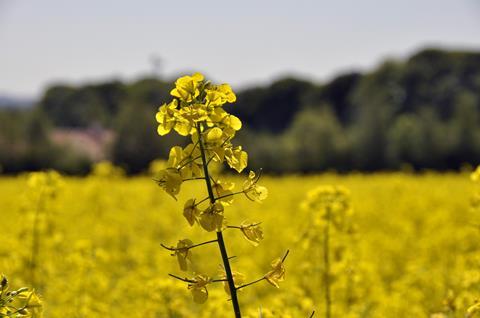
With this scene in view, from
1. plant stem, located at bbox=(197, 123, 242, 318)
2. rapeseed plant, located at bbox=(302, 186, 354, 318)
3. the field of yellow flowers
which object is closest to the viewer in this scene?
plant stem, located at bbox=(197, 123, 242, 318)

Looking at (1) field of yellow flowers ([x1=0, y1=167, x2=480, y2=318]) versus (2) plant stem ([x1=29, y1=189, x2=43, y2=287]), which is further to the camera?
(2) plant stem ([x1=29, y1=189, x2=43, y2=287])

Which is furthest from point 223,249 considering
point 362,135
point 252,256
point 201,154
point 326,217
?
point 362,135

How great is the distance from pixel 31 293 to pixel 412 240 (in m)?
8.90

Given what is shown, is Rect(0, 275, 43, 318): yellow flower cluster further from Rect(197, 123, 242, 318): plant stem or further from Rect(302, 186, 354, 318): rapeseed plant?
Rect(302, 186, 354, 318): rapeseed plant

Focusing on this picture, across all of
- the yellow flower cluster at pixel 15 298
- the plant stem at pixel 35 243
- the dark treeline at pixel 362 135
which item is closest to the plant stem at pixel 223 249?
the yellow flower cluster at pixel 15 298

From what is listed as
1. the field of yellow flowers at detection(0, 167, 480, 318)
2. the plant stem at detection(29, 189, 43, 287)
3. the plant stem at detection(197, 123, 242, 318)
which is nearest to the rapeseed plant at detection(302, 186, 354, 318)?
the field of yellow flowers at detection(0, 167, 480, 318)

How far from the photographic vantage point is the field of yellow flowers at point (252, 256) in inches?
164

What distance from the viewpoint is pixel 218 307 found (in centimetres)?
386

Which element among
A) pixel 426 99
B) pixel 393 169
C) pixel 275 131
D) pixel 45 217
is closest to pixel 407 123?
pixel 393 169

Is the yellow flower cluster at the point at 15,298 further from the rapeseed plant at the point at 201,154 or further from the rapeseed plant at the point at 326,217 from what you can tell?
the rapeseed plant at the point at 326,217

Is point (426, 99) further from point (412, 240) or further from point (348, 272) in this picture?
point (348, 272)

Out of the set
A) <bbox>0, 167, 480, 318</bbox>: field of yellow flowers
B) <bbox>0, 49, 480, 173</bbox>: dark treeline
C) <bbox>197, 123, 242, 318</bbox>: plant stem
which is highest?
<bbox>197, 123, 242, 318</bbox>: plant stem

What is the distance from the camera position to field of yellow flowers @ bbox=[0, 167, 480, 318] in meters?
4.18

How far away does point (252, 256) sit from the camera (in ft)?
31.2
